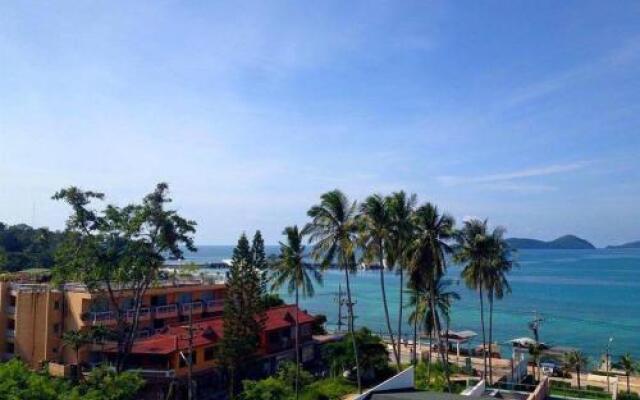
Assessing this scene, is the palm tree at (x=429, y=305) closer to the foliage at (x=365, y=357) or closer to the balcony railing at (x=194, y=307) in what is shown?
the foliage at (x=365, y=357)

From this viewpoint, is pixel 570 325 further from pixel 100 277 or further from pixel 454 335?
pixel 100 277

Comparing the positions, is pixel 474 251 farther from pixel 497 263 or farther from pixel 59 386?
pixel 59 386

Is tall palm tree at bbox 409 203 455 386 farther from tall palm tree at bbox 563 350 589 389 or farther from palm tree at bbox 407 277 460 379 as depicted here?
tall palm tree at bbox 563 350 589 389

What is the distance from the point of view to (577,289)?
160m

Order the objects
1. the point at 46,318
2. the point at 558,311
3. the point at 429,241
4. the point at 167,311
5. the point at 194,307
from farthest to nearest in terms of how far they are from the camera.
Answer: the point at 558,311, the point at 194,307, the point at 167,311, the point at 46,318, the point at 429,241

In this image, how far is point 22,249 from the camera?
344ft

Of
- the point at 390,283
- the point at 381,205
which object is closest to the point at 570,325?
the point at 381,205

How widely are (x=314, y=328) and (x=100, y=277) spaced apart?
86.0ft

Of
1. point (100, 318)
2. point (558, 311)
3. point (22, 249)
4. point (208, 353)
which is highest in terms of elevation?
point (22, 249)

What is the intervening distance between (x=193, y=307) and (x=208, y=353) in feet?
27.0

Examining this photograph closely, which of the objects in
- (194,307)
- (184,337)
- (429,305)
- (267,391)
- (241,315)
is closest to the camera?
(267,391)

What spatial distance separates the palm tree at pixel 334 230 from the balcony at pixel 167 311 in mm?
A: 15162

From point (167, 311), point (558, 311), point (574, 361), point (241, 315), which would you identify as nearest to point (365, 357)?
point (241, 315)

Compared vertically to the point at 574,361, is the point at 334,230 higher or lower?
higher
